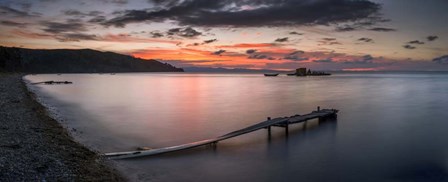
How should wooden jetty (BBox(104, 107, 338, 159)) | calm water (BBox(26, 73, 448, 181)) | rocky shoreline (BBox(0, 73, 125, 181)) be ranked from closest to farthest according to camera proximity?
1. rocky shoreline (BBox(0, 73, 125, 181))
2. calm water (BBox(26, 73, 448, 181))
3. wooden jetty (BBox(104, 107, 338, 159))

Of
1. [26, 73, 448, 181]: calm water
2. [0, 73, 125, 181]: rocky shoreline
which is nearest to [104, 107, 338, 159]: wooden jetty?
[26, 73, 448, 181]: calm water

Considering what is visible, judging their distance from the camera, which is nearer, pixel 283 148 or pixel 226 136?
pixel 283 148

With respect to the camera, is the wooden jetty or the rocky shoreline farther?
the wooden jetty

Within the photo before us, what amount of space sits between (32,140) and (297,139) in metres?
13.7

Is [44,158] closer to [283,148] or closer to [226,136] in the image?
[226,136]

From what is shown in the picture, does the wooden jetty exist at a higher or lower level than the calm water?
higher

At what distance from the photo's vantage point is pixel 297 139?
21359 millimetres

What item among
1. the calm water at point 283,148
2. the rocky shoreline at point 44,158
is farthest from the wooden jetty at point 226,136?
the rocky shoreline at point 44,158

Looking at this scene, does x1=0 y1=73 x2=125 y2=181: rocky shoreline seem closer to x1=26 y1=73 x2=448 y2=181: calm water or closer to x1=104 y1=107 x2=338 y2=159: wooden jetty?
x1=104 y1=107 x2=338 y2=159: wooden jetty

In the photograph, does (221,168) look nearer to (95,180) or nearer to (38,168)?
(95,180)

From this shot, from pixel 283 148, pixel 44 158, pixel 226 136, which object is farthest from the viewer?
pixel 226 136

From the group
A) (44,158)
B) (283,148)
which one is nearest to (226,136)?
(283,148)

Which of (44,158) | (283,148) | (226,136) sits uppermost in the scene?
(44,158)

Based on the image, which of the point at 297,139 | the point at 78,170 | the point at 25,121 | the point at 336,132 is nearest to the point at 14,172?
the point at 78,170
